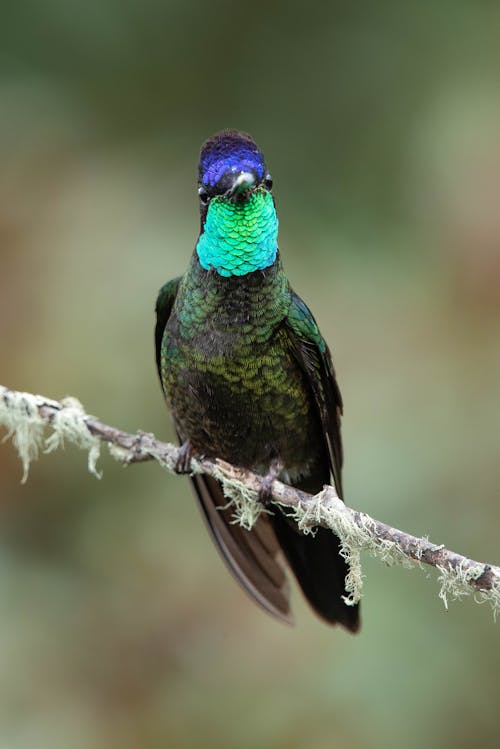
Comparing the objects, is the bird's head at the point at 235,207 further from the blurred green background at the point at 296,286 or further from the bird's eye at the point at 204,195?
the blurred green background at the point at 296,286

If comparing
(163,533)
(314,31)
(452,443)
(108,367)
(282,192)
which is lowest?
(163,533)

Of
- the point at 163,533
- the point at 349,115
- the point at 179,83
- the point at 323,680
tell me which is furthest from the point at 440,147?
the point at 323,680

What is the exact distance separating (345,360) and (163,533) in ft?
4.17

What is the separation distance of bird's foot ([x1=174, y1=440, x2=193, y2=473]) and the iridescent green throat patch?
63 centimetres

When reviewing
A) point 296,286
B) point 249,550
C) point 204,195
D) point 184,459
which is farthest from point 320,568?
point 296,286

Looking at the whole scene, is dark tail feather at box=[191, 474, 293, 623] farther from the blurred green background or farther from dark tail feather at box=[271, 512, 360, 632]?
the blurred green background

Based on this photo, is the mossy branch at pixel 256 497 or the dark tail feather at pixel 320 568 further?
the dark tail feather at pixel 320 568

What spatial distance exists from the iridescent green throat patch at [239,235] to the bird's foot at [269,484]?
667 millimetres

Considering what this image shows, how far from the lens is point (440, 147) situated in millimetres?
5402

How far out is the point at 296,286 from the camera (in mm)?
5098

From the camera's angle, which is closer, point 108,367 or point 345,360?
point 108,367

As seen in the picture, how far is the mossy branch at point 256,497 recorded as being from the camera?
2250 millimetres

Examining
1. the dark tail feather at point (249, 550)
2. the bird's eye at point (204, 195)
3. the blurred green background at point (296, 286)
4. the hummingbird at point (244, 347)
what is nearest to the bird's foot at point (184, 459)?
the hummingbird at point (244, 347)

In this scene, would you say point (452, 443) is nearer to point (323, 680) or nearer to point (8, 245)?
point (323, 680)
